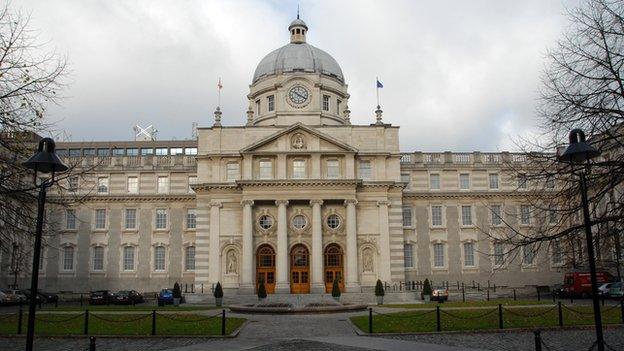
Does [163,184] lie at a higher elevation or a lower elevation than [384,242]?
higher

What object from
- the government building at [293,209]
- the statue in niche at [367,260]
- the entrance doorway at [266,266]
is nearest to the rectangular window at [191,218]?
the government building at [293,209]

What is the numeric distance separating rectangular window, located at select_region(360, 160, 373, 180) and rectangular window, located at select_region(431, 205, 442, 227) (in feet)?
31.2

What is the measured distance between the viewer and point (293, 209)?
186 feet

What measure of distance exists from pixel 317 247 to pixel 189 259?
1532 centimetres

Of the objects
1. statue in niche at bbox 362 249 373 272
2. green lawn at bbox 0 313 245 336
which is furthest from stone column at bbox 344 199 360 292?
green lawn at bbox 0 313 245 336

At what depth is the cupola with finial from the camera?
2842 inches

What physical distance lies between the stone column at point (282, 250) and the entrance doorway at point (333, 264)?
4100 millimetres

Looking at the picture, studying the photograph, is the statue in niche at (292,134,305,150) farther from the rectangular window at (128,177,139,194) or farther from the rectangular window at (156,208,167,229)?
the rectangular window at (128,177,139,194)

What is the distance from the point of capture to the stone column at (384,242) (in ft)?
183

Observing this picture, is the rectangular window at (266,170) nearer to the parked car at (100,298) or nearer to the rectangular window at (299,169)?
the rectangular window at (299,169)

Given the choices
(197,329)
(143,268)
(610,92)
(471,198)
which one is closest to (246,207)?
(143,268)

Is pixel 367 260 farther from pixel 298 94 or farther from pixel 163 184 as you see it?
pixel 163 184

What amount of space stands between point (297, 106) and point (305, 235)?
606 inches

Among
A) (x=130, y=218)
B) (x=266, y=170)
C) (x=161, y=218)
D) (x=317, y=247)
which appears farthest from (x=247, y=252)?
(x=130, y=218)
